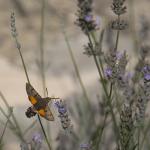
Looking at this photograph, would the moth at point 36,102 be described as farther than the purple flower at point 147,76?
No

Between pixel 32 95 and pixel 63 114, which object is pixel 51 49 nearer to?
pixel 63 114

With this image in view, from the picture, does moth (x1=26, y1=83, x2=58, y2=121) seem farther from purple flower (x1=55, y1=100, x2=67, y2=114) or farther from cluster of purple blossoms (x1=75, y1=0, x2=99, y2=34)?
cluster of purple blossoms (x1=75, y1=0, x2=99, y2=34)

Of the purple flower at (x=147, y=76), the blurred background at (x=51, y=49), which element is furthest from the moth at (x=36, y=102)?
the blurred background at (x=51, y=49)

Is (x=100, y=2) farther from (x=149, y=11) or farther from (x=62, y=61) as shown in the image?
(x=62, y=61)

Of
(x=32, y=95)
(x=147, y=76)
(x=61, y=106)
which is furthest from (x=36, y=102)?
(x=147, y=76)

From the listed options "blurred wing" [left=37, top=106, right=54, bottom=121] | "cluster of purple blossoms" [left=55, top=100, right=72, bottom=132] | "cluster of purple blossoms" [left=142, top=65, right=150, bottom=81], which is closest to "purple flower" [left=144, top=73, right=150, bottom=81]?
"cluster of purple blossoms" [left=142, top=65, right=150, bottom=81]

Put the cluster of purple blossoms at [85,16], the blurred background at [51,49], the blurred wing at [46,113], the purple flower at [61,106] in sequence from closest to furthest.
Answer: the blurred wing at [46,113] → the purple flower at [61,106] → the cluster of purple blossoms at [85,16] → the blurred background at [51,49]

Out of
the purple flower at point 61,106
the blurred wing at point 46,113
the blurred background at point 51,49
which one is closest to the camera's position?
the blurred wing at point 46,113

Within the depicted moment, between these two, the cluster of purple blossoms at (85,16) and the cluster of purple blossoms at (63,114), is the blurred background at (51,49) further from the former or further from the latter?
the cluster of purple blossoms at (63,114)

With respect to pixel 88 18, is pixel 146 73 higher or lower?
lower
